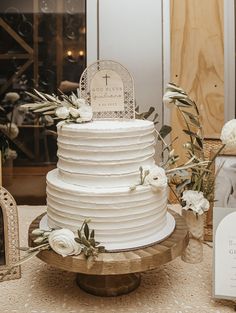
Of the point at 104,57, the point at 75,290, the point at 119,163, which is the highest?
the point at 104,57

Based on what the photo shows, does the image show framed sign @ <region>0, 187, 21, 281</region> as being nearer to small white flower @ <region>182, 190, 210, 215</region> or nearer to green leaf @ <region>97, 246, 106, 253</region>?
green leaf @ <region>97, 246, 106, 253</region>

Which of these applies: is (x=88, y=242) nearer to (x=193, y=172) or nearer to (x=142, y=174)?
(x=142, y=174)

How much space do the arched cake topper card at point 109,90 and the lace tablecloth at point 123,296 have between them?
17.5 inches

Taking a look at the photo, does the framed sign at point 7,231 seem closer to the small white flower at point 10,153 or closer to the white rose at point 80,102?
the white rose at point 80,102

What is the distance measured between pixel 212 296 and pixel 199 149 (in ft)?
1.33

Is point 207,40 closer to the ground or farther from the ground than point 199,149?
farther from the ground

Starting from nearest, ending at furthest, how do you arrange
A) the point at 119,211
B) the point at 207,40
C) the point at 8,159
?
the point at 119,211, the point at 207,40, the point at 8,159

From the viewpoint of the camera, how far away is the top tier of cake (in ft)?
3.25

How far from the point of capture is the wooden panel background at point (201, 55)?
5.87 ft

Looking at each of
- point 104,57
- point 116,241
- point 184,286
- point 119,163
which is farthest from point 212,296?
point 104,57

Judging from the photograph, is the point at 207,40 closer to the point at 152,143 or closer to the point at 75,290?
the point at 152,143

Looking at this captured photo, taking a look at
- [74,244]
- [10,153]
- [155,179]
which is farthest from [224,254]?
[10,153]

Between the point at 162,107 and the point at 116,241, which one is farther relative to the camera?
the point at 162,107

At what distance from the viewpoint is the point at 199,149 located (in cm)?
122
